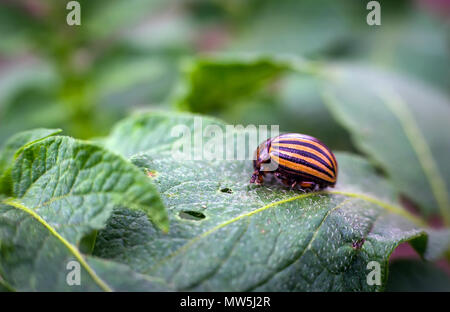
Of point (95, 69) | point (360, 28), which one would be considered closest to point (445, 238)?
point (360, 28)

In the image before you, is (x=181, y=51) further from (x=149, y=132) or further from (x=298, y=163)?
(x=298, y=163)

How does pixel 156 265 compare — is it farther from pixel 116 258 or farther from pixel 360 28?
pixel 360 28

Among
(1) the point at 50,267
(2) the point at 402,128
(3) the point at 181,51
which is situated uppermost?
(3) the point at 181,51

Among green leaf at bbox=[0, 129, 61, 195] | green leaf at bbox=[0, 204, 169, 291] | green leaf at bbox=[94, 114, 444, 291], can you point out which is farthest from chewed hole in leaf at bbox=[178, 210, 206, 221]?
green leaf at bbox=[0, 129, 61, 195]

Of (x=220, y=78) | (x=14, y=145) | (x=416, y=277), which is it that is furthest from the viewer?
(x=220, y=78)

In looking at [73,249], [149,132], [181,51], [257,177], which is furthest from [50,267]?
[181,51]
